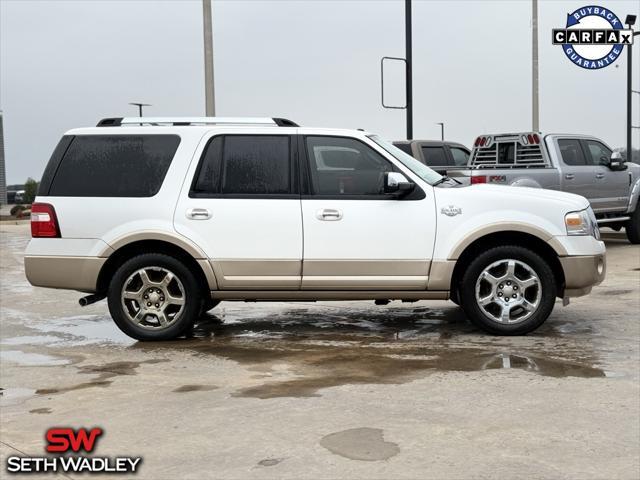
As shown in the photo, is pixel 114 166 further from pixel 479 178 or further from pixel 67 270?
pixel 479 178

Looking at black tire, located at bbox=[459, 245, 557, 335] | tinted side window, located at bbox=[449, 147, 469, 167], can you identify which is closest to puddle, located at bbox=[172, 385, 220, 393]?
black tire, located at bbox=[459, 245, 557, 335]

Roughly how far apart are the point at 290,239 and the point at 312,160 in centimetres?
→ 79

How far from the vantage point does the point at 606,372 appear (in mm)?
6031

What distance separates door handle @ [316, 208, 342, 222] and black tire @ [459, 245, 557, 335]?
1.29 metres

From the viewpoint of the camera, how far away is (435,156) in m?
17.1

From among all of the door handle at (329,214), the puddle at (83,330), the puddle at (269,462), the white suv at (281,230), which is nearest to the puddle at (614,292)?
the white suv at (281,230)

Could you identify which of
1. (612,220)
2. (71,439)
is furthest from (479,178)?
(71,439)

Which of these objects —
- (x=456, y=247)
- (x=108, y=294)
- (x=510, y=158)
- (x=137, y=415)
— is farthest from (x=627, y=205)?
(x=137, y=415)

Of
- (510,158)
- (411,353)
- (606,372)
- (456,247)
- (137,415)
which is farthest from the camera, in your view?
(510,158)

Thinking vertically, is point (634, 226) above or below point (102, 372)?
above

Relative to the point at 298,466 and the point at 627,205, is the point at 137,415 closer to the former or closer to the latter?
the point at 298,466

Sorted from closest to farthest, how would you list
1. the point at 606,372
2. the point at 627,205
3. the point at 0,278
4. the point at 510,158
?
the point at 606,372 → the point at 0,278 → the point at 510,158 → the point at 627,205

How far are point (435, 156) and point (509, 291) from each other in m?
9.87

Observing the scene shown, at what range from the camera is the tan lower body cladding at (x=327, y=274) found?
7.40 metres
